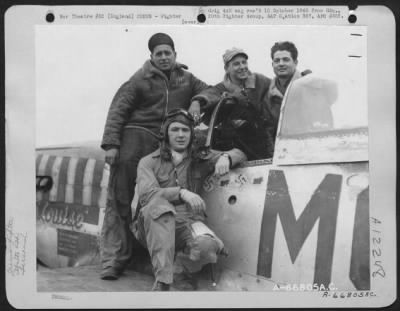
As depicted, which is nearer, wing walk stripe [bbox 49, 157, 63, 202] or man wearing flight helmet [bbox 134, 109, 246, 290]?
man wearing flight helmet [bbox 134, 109, 246, 290]

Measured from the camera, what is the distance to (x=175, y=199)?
2.21m

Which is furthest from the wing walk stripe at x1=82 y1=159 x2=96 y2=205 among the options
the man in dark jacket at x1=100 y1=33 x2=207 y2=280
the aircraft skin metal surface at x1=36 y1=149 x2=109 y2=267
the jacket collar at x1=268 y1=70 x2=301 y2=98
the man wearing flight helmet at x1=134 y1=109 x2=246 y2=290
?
the jacket collar at x1=268 y1=70 x2=301 y2=98

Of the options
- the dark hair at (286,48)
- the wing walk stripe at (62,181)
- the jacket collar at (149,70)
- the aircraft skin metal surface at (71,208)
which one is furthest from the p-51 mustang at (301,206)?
the wing walk stripe at (62,181)

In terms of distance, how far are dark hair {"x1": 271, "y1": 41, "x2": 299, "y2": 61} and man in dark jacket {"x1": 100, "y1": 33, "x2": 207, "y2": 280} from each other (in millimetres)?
319

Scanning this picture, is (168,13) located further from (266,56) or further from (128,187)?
(128,187)

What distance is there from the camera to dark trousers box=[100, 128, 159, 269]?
2.26 meters

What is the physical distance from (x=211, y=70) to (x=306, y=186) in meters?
0.61

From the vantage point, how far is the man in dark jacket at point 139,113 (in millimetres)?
2264

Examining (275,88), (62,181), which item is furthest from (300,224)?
(62,181)

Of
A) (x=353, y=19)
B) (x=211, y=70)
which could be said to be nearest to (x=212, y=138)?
(x=211, y=70)

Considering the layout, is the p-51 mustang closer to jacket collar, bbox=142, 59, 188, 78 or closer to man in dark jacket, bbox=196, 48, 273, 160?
man in dark jacket, bbox=196, 48, 273, 160

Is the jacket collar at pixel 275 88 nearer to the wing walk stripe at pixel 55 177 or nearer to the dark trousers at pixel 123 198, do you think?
the dark trousers at pixel 123 198

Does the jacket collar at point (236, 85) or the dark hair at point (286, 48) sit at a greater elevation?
the dark hair at point (286, 48)

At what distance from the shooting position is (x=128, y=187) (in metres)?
2.27
